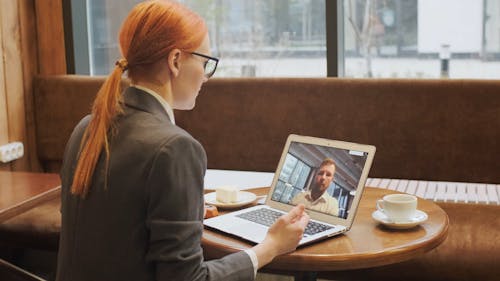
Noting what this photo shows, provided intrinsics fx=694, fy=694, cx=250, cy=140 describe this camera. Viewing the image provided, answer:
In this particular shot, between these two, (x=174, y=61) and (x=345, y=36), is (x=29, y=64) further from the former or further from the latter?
(x=174, y=61)

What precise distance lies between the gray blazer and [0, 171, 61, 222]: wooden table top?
3.29 ft

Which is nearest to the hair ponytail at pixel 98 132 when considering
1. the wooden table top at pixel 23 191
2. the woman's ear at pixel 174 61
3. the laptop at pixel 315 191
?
the woman's ear at pixel 174 61

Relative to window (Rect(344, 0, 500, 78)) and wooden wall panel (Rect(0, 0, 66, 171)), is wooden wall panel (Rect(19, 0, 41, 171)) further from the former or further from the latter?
window (Rect(344, 0, 500, 78))

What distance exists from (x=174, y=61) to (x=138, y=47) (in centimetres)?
8

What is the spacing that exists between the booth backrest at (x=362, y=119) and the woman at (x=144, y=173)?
1.72 meters

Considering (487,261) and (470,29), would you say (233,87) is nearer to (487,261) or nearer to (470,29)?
(470,29)

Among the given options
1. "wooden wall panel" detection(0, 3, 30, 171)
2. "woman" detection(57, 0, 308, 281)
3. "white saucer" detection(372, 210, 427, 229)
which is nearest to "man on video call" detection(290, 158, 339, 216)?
"white saucer" detection(372, 210, 427, 229)

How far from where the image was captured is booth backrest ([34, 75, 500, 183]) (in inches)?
120

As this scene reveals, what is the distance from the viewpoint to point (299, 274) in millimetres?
2205

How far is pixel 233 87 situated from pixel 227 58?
43 centimetres

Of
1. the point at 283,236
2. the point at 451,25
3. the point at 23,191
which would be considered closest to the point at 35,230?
the point at 23,191

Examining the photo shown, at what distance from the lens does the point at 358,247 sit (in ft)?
5.98

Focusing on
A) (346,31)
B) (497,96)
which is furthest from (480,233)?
(346,31)

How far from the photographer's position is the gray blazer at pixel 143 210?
138 cm
